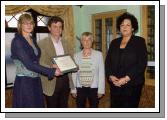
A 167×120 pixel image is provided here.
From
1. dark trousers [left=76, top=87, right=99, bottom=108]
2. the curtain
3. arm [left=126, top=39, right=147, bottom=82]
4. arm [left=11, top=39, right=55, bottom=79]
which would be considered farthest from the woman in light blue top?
the curtain

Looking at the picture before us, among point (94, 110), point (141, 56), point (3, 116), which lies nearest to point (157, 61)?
point (141, 56)

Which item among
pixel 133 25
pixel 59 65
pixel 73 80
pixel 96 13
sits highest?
pixel 96 13

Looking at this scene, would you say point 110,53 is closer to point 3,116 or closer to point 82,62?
point 82,62

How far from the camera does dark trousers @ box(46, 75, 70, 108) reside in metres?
2.30

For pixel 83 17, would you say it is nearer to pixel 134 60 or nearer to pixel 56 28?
pixel 56 28

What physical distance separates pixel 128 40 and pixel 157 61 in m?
0.29

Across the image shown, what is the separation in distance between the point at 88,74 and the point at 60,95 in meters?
0.31

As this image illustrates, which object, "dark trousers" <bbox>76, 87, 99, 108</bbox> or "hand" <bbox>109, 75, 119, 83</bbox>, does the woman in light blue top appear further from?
"hand" <bbox>109, 75, 119, 83</bbox>

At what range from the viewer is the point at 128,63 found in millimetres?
2199

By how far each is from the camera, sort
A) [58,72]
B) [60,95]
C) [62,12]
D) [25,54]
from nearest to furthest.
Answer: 1. [25,54]
2. [58,72]
3. [60,95]
4. [62,12]

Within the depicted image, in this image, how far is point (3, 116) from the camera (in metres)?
2.03

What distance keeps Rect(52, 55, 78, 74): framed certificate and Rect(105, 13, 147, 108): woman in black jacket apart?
1.10 feet

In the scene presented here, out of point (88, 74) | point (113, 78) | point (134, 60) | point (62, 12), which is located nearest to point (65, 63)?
point (88, 74)

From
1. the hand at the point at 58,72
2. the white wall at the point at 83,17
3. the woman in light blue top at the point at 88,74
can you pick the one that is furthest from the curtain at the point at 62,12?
the hand at the point at 58,72
